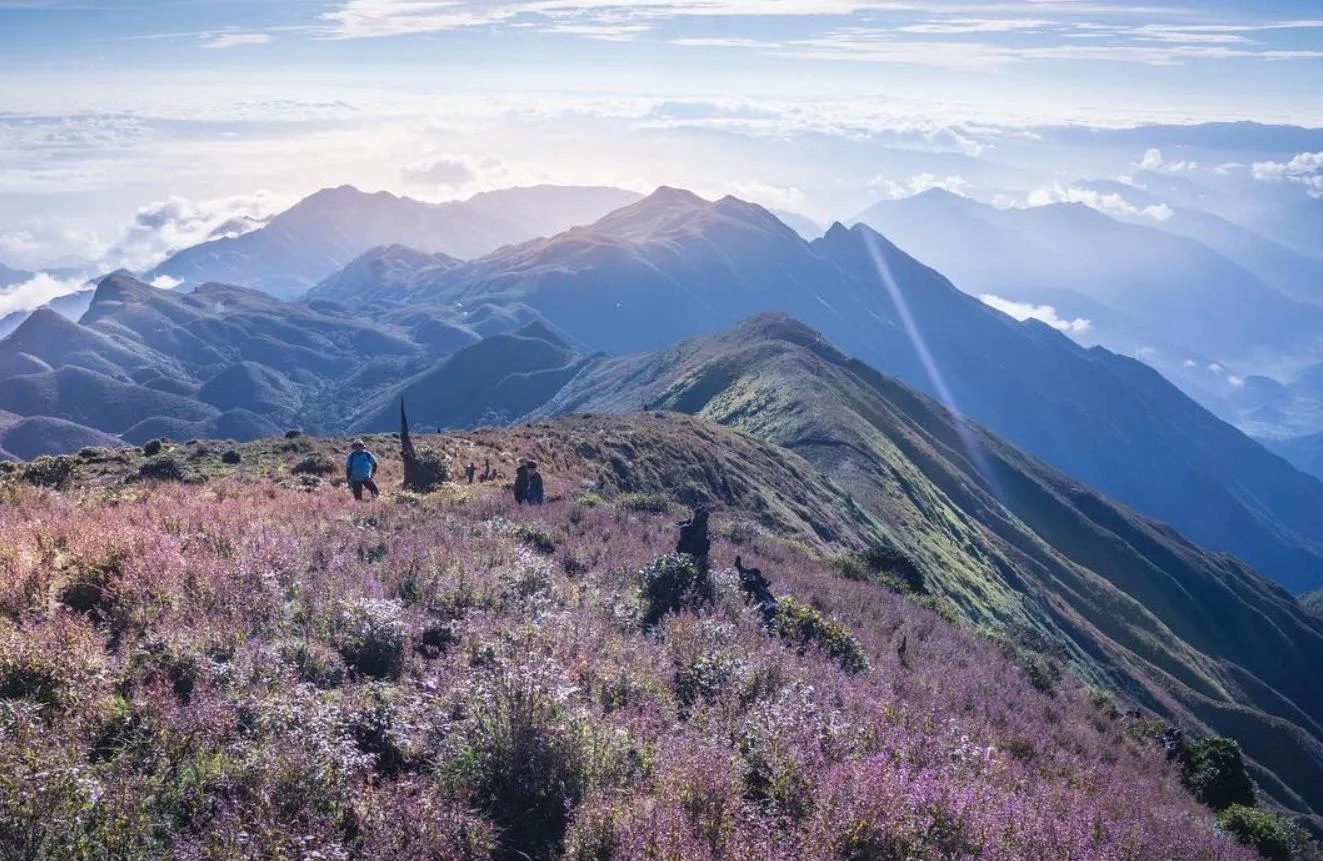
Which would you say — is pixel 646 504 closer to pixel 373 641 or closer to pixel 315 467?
pixel 315 467

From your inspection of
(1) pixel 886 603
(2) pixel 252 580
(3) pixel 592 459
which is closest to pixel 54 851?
(2) pixel 252 580

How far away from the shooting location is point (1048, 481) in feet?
483

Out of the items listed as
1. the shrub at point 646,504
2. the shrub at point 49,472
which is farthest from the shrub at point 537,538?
the shrub at point 49,472

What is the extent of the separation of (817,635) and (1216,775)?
10.00 metres

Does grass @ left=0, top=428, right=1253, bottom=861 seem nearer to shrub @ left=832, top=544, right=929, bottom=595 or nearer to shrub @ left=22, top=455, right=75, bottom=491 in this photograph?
shrub @ left=832, top=544, right=929, bottom=595

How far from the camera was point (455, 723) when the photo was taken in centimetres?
635

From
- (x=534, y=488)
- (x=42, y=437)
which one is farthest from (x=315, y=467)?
(x=42, y=437)

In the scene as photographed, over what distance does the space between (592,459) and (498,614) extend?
2878 cm

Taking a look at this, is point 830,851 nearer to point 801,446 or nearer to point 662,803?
point 662,803

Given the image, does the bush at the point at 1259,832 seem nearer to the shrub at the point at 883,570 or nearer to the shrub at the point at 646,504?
the shrub at the point at 883,570

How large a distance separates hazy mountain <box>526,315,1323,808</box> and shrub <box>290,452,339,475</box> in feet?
121

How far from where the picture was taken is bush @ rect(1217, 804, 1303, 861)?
12.0 metres

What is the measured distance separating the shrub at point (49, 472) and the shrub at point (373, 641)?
16936 mm

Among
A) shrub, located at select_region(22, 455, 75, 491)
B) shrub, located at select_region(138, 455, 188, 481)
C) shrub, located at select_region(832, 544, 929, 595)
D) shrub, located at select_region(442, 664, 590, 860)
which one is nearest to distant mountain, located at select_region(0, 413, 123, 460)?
shrub, located at select_region(22, 455, 75, 491)
